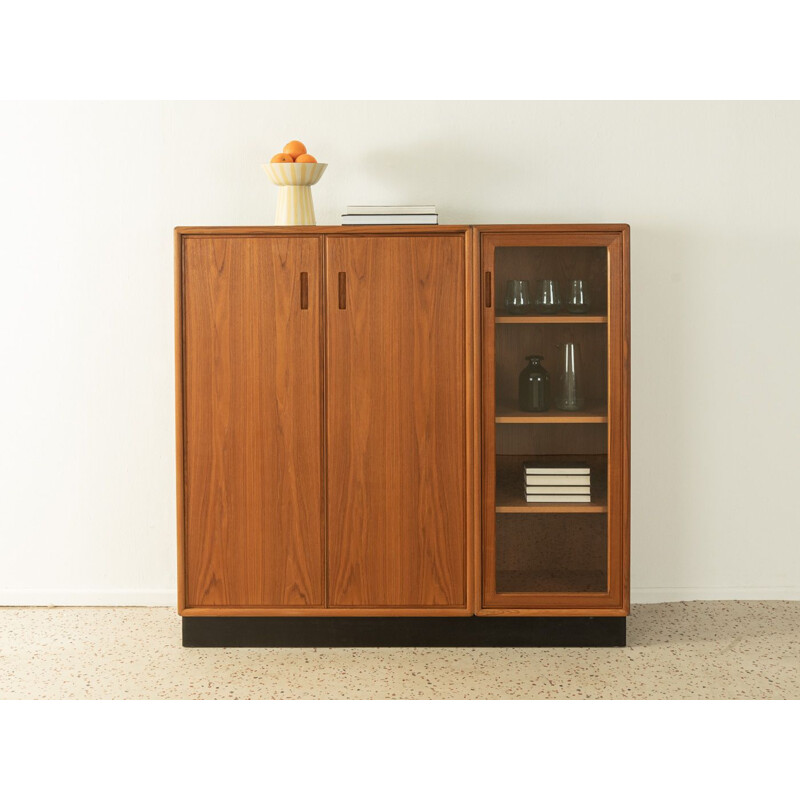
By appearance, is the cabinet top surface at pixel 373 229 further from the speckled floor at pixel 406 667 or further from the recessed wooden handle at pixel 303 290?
the speckled floor at pixel 406 667

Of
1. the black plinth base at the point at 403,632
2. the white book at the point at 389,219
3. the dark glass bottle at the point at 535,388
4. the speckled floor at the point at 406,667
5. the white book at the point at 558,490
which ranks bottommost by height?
the speckled floor at the point at 406,667

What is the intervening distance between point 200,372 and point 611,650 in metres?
1.89

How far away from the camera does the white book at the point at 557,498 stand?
11.6ft

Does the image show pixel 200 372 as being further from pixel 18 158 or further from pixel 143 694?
pixel 18 158

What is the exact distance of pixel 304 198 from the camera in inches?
143

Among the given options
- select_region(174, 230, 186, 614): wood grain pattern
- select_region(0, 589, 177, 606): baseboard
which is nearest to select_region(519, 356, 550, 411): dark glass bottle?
select_region(174, 230, 186, 614): wood grain pattern

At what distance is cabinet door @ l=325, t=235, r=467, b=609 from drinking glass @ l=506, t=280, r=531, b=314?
0.58 feet

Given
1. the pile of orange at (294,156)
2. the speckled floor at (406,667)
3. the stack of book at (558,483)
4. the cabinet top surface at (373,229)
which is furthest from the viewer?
the pile of orange at (294,156)

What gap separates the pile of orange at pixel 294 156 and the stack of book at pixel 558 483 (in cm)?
149

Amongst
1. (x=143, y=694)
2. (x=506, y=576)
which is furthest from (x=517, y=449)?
(x=143, y=694)

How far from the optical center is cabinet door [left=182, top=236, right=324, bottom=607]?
344cm

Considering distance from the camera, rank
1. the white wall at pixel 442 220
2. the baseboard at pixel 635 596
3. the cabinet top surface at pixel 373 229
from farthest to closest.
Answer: the baseboard at pixel 635 596 → the white wall at pixel 442 220 → the cabinet top surface at pixel 373 229

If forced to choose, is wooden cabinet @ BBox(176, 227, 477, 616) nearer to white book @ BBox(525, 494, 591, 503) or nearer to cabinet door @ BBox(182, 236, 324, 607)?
cabinet door @ BBox(182, 236, 324, 607)

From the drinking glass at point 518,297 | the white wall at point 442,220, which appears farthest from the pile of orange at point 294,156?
the drinking glass at point 518,297
